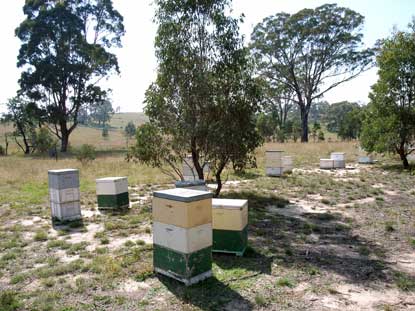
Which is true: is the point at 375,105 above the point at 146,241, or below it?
above

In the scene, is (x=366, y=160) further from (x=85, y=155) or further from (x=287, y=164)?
(x=85, y=155)

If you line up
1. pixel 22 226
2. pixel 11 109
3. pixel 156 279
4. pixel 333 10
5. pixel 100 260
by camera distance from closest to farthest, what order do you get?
pixel 156 279 → pixel 100 260 → pixel 22 226 → pixel 333 10 → pixel 11 109

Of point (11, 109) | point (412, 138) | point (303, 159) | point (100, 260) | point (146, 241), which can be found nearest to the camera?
point (100, 260)

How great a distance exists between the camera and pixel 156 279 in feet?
17.4

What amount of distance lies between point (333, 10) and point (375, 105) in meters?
21.0

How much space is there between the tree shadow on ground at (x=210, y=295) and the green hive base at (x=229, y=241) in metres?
1.01

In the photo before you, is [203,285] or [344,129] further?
[344,129]

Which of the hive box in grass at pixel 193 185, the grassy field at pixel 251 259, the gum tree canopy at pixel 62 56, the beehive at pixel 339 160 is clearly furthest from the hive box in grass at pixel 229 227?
the gum tree canopy at pixel 62 56

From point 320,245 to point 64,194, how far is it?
6286mm

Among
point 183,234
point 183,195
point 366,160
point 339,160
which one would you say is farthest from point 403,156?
point 183,234

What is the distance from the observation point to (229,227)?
20.3ft

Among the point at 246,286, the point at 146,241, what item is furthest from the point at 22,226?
the point at 246,286

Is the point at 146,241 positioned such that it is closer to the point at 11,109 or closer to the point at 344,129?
the point at 11,109

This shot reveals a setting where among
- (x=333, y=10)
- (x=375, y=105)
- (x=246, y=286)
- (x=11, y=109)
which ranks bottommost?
(x=246, y=286)
